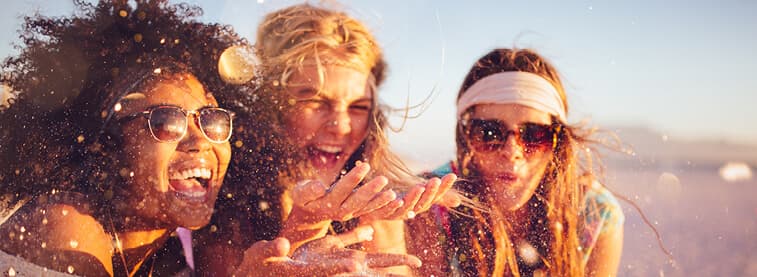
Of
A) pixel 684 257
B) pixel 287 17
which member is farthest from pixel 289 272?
pixel 684 257

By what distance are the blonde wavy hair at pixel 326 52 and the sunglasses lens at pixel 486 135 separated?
389mm

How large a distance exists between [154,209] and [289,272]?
0.81m

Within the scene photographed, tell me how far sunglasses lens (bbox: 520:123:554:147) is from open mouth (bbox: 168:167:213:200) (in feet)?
5.20

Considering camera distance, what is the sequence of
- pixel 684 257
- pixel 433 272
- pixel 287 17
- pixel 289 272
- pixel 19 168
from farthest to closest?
pixel 684 257 → pixel 287 17 → pixel 433 272 → pixel 19 168 → pixel 289 272

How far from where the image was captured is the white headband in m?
2.93

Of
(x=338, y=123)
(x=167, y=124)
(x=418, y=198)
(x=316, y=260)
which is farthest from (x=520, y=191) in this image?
(x=167, y=124)

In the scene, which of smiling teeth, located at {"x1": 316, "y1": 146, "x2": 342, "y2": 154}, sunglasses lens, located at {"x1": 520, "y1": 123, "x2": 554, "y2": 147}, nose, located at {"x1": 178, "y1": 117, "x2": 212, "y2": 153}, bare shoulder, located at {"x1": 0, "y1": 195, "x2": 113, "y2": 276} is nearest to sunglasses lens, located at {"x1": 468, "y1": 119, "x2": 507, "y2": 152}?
sunglasses lens, located at {"x1": 520, "y1": 123, "x2": 554, "y2": 147}

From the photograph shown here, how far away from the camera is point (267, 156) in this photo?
3035 mm

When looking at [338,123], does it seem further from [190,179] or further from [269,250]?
[269,250]

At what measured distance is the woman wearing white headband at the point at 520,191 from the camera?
2861 millimetres

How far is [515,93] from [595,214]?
3.28ft

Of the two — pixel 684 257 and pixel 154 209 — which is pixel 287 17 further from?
pixel 684 257

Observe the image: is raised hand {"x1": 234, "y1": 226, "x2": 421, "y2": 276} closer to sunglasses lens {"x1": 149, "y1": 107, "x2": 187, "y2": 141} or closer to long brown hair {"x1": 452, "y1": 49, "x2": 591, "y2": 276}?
sunglasses lens {"x1": 149, "y1": 107, "x2": 187, "y2": 141}

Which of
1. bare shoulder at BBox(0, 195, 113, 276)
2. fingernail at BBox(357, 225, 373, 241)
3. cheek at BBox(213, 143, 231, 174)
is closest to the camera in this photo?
bare shoulder at BBox(0, 195, 113, 276)
